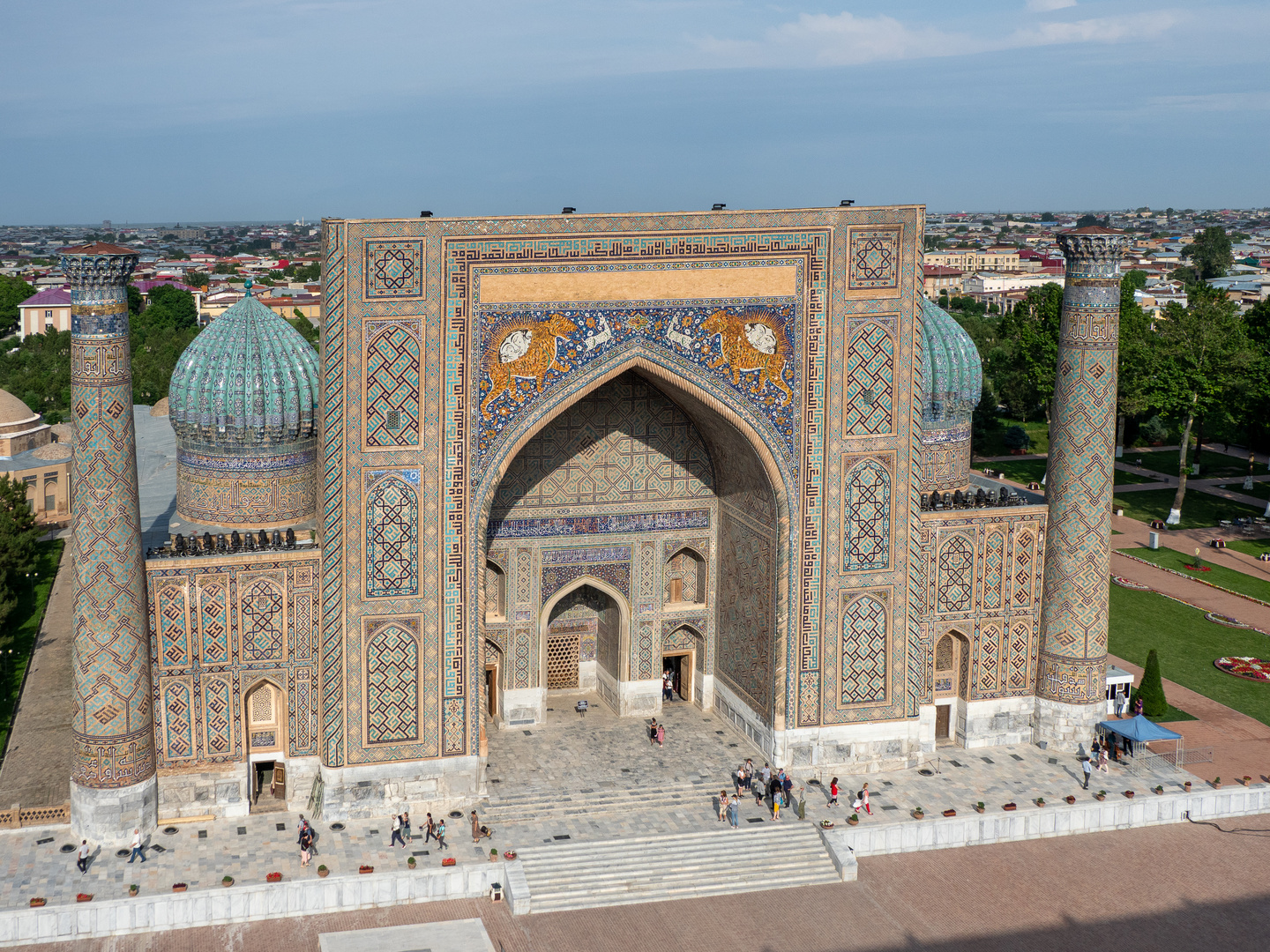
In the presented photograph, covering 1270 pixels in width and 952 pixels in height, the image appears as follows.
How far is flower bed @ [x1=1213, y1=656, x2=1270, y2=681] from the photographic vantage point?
71.7 feet

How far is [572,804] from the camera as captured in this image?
1656 cm

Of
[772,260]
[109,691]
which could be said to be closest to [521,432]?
[772,260]

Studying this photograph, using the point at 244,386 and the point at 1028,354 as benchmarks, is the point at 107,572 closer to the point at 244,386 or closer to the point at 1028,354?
the point at 244,386

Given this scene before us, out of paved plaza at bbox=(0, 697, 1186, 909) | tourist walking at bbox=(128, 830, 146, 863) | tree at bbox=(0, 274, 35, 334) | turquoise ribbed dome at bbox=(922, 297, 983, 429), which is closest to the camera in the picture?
paved plaza at bbox=(0, 697, 1186, 909)

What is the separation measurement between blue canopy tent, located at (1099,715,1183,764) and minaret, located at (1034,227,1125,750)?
0.39m

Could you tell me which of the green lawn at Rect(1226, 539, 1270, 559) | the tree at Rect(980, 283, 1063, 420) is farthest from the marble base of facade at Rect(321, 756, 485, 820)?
the tree at Rect(980, 283, 1063, 420)

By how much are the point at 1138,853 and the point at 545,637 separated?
7691mm

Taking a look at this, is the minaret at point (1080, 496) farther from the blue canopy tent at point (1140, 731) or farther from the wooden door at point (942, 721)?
the wooden door at point (942, 721)

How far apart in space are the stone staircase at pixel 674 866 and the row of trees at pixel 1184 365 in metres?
17.3

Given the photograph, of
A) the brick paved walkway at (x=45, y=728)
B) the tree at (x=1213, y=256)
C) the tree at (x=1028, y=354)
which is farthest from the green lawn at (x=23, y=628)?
the tree at (x=1213, y=256)

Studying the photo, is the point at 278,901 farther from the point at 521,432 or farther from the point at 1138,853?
the point at 1138,853

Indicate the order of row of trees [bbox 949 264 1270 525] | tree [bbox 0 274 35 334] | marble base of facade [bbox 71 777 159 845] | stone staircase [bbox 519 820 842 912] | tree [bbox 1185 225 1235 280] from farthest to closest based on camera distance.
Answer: tree [bbox 1185 225 1235 280] < tree [bbox 0 274 35 334] < row of trees [bbox 949 264 1270 525] < marble base of facade [bbox 71 777 159 845] < stone staircase [bbox 519 820 842 912]

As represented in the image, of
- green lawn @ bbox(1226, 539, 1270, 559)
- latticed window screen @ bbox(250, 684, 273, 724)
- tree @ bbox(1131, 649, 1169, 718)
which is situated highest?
latticed window screen @ bbox(250, 684, 273, 724)

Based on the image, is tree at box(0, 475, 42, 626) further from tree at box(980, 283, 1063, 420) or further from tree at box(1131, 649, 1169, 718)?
tree at box(980, 283, 1063, 420)
